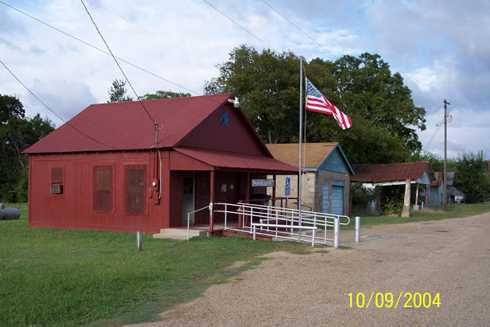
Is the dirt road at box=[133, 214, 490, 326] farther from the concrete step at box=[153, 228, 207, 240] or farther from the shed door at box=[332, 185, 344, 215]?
the shed door at box=[332, 185, 344, 215]

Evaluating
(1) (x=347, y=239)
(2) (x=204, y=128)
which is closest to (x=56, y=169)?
(2) (x=204, y=128)

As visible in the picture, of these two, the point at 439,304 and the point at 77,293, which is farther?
the point at 77,293

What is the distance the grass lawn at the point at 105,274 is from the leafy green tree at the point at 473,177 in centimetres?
5811

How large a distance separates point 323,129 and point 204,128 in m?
21.5

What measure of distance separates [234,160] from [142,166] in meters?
3.28

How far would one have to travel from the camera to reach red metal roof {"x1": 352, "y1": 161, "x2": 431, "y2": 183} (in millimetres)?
39469

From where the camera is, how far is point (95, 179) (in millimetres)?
21422

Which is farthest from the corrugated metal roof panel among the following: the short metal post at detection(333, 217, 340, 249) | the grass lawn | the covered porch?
the short metal post at detection(333, 217, 340, 249)

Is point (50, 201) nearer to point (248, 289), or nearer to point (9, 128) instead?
point (248, 289)

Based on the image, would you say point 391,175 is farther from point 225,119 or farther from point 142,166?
point 142,166

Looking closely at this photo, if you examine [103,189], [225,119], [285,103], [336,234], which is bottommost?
[336,234]

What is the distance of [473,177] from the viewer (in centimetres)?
7012

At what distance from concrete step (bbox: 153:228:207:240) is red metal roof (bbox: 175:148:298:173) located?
2237 millimetres
